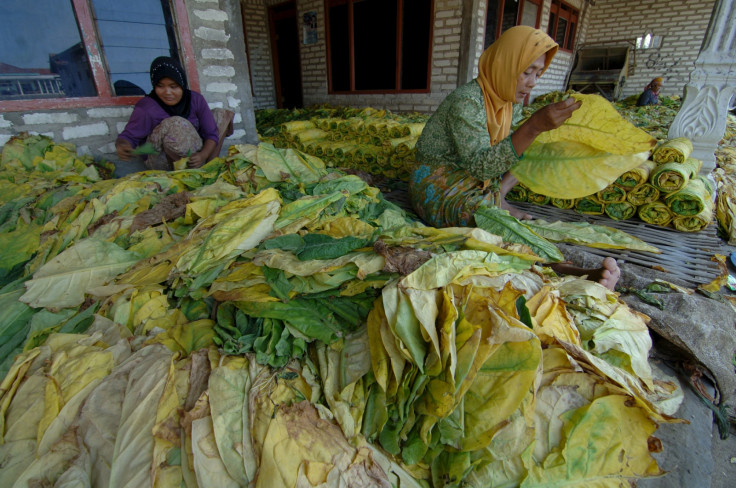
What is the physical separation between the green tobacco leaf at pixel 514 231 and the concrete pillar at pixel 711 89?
2396 millimetres

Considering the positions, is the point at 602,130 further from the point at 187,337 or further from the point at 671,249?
the point at 187,337

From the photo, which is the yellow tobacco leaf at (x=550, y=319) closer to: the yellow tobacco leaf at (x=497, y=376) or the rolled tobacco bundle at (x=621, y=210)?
the yellow tobacco leaf at (x=497, y=376)

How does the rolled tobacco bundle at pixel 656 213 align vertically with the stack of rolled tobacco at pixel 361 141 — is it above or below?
below

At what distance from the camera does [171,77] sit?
3320 mm

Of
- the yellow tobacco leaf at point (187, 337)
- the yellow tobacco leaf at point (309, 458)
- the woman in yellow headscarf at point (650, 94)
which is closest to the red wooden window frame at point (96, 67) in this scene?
the yellow tobacco leaf at point (187, 337)

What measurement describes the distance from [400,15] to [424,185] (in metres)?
5.92

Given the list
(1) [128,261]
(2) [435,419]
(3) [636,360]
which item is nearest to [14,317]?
(1) [128,261]

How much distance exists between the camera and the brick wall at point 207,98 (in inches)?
143

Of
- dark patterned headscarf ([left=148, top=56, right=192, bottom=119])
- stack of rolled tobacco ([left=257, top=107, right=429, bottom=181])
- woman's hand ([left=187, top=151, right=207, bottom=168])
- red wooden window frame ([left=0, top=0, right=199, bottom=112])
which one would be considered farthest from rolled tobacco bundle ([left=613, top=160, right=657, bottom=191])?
red wooden window frame ([left=0, top=0, right=199, bottom=112])

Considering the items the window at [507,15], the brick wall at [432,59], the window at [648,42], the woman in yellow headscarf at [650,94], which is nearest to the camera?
the brick wall at [432,59]

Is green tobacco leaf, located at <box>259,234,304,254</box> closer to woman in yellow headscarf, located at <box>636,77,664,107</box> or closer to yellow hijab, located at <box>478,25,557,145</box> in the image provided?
yellow hijab, located at <box>478,25,557,145</box>

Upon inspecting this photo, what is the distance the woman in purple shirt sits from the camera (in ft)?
11.2

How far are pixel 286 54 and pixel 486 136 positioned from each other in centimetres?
889

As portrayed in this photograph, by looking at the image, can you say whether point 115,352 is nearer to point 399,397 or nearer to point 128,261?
point 128,261
